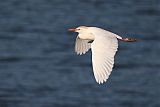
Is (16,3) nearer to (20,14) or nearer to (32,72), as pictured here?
(20,14)

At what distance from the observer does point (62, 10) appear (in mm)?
22328

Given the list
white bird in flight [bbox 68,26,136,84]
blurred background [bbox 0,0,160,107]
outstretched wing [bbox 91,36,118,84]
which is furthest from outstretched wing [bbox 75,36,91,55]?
blurred background [bbox 0,0,160,107]

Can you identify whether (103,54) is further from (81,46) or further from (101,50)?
(81,46)

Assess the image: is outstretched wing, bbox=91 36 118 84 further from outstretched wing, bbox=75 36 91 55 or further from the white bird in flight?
outstretched wing, bbox=75 36 91 55

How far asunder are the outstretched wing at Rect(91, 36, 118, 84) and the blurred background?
7.73 meters

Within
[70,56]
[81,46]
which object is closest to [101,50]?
[81,46]

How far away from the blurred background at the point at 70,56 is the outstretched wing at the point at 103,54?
773 cm

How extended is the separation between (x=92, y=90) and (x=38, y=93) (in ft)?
3.48

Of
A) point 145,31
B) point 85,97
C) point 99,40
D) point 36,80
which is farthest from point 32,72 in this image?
point 99,40

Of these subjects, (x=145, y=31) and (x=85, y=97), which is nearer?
(x=85, y=97)

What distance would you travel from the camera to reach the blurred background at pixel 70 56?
16094 mm

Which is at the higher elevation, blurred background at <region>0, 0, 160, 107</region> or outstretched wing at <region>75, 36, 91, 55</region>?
outstretched wing at <region>75, 36, 91, 55</region>

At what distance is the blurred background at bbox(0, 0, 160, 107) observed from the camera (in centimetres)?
1609

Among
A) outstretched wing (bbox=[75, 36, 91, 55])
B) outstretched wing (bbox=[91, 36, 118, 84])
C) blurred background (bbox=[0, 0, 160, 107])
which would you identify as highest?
outstretched wing (bbox=[91, 36, 118, 84])
